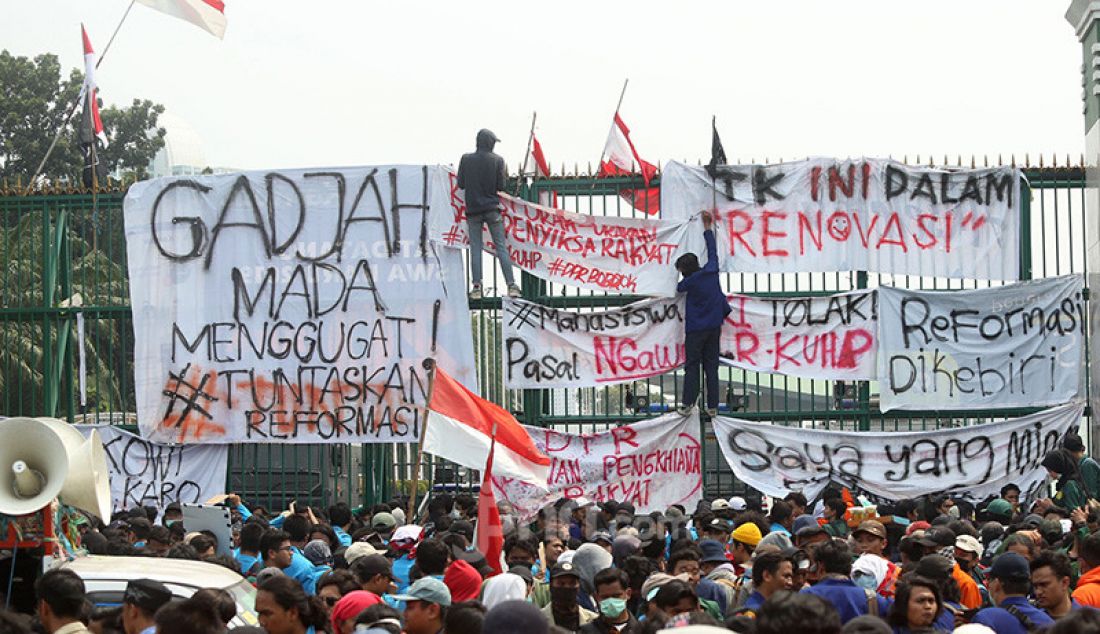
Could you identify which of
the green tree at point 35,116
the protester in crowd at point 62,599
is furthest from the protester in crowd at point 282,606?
the green tree at point 35,116

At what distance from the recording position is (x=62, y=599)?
24.4ft

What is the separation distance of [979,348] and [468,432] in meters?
6.29

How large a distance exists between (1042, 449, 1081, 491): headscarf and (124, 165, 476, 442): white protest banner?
5766 millimetres

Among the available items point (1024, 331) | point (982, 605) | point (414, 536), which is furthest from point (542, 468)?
point (1024, 331)

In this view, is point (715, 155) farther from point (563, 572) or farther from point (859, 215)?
point (563, 572)

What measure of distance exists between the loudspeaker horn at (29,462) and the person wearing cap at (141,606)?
2.01 metres

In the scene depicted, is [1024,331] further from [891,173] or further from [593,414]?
[593,414]

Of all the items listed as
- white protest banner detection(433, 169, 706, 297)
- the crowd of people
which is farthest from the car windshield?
white protest banner detection(433, 169, 706, 297)

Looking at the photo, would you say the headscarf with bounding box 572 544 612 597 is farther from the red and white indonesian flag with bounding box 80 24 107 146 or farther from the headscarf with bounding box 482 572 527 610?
the red and white indonesian flag with bounding box 80 24 107 146

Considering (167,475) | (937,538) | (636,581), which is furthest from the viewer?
(167,475)

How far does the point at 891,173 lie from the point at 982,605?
28.7ft

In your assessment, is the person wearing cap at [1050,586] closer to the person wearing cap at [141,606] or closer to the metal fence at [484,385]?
the person wearing cap at [141,606]

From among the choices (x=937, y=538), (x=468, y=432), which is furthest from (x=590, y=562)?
(x=468, y=432)

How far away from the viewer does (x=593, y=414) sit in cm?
1778
